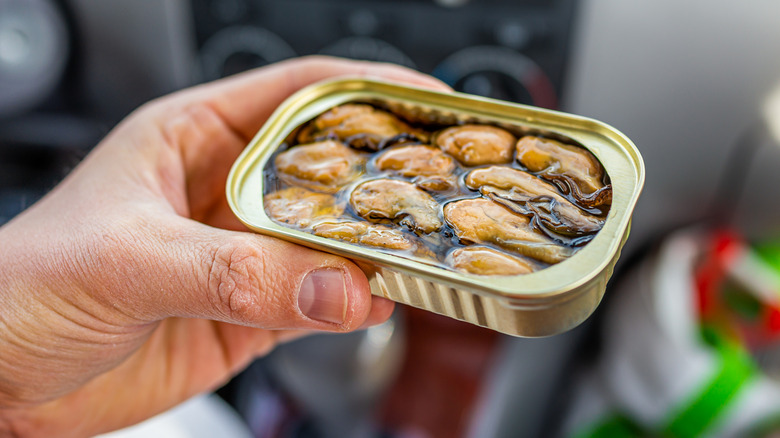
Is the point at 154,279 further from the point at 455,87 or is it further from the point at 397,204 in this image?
the point at 455,87

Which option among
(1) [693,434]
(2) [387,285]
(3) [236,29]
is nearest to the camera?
(2) [387,285]

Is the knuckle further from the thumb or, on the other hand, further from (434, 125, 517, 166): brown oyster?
(434, 125, 517, 166): brown oyster

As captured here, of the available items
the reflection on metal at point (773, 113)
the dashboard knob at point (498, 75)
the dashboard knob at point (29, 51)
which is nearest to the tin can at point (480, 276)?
the dashboard knob at point (498, 75)

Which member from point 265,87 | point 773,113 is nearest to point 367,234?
point 265,87

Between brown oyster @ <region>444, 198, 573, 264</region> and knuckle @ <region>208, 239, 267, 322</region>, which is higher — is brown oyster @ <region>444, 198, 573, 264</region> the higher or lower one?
the higher one

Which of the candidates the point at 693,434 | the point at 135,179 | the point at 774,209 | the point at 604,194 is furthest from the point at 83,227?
the point at 774,209

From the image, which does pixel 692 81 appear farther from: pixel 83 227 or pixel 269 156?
pixel 83 227

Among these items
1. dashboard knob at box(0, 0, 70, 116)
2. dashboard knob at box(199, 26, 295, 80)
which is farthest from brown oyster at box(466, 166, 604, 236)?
dashboard knob at box(0, 0, 70, 116)
